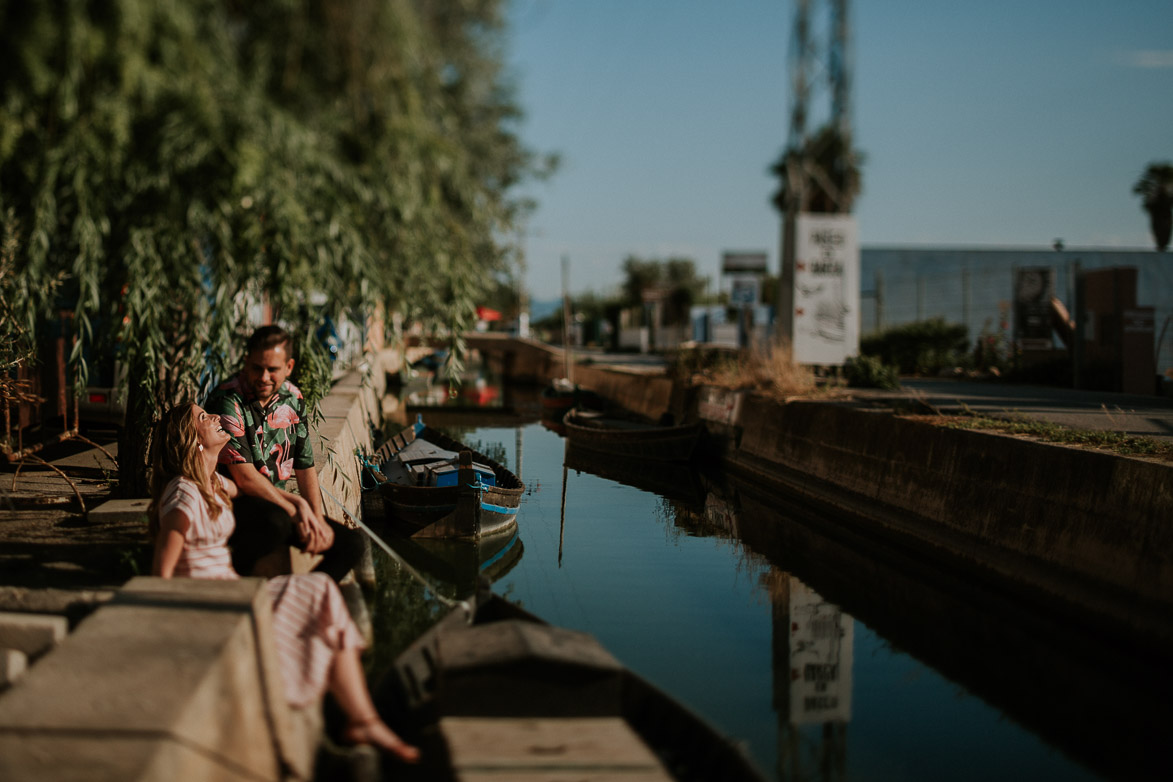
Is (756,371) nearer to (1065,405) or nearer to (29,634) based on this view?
(1065,405)

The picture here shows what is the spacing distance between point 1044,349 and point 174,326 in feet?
77.0

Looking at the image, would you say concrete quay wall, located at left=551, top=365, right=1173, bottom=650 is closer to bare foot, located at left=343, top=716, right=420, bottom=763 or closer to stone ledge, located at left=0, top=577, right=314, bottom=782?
bare foot, located at left=343, top=716, right=420, bottom=763

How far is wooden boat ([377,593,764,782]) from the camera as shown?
439 centimetres

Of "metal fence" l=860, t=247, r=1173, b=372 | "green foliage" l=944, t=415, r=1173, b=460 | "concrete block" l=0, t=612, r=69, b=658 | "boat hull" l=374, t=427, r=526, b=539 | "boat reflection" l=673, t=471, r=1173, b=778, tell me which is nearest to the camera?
"concrete block" l=0, t=612, r=69, b=658

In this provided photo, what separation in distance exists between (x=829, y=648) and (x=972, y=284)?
27.1m

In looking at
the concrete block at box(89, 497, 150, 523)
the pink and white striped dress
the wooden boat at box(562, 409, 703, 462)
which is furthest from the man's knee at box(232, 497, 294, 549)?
the wooden boat at box(562, 409, 703, 462)

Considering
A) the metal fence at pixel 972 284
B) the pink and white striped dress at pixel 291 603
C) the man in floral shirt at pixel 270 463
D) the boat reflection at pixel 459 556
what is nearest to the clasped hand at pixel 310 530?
the man in floral shirt at pixel 270 463

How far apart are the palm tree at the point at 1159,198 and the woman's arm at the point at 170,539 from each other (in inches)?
2323

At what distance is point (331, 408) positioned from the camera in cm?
1808

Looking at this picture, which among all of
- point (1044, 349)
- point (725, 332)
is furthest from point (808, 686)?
point (725, 332)

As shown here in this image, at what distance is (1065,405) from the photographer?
56.2 ft

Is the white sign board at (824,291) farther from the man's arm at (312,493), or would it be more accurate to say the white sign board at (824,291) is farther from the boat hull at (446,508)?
the man's arm at (312,493)

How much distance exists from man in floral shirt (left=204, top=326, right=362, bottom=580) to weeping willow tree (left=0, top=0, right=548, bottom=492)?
2.39 feet

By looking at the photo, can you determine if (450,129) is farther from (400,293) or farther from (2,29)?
(2,29)
